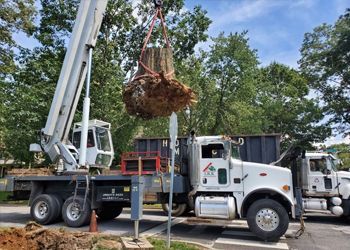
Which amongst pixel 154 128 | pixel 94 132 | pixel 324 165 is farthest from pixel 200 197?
pixel 154 128

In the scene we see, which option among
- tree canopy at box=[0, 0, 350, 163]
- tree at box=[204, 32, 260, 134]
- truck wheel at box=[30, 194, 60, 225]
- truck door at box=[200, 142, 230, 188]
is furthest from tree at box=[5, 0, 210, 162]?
truck door at box=[200, 142, 230, 188]

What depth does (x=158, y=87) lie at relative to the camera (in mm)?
7535

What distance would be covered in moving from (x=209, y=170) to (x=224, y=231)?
6.48ft

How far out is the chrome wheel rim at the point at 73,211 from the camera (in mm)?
11188

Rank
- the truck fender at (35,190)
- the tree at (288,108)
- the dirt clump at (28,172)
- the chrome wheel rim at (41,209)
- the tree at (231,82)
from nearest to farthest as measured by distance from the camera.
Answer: the chrome wheel rim at (41,209) → the truck fender at (35,190) → the dirt clump at (28,172) → the tree at (231,82) → the tree at (288,108)

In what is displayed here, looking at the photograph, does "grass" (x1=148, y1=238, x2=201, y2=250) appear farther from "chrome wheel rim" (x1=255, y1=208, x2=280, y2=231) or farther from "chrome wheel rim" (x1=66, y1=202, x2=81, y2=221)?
"chrome wheel rim" (x1=66, y1=202, x2=81, y2=221)

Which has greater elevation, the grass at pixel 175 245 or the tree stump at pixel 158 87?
the tree stump at pixel 158 87

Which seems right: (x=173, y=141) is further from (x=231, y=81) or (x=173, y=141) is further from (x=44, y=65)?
(x=231, y=81)

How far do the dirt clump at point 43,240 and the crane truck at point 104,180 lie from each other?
299 centimetres

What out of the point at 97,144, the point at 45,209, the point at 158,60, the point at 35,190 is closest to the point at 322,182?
the point at 97,144

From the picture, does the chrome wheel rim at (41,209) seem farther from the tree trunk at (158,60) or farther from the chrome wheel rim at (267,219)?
the chrome wheel rim at (267,219)

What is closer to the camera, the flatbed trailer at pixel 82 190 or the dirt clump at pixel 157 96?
the dirt clump at pixel 157 96

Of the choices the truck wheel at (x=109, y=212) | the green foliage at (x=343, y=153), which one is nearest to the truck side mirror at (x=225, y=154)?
the truck wheel at (x=109, y=212)

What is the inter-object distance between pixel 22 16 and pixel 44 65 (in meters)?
2.76
